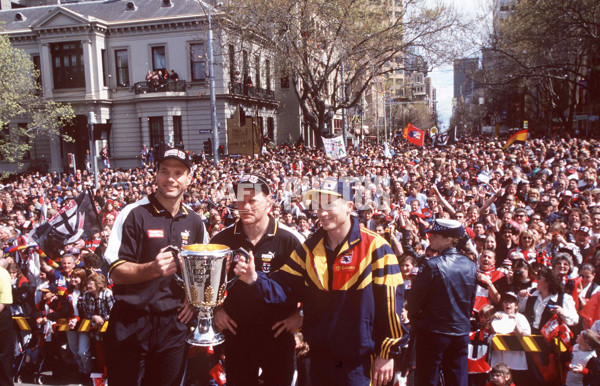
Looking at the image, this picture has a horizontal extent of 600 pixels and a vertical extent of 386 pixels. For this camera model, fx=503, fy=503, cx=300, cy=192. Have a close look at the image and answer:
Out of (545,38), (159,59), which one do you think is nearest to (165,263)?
(545,38)

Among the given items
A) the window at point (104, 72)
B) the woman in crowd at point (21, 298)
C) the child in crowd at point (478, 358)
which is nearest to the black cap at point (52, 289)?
the woman in crowd at point (21, 298)

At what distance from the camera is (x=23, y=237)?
31.0ft

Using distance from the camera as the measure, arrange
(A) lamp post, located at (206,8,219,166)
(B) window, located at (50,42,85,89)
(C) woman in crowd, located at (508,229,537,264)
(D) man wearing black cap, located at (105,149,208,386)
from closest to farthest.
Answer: (D) man wearing black cap, located at (105,149,208,386) < (C) woman in crowd, located at (508,229,537,264) < (A) lamp post, located at (206,8,219,166) < (B) window, located at (50,42,85,89)

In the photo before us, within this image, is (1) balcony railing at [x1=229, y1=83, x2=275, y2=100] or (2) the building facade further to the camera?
(1) balcony railing at [x1=229, y1=83, x2=275, y2=100]

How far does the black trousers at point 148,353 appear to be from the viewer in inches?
127

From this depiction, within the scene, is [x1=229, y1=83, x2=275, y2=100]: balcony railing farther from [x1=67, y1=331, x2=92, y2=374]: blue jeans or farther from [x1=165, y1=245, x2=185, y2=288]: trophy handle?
[x1=165, y1=245, x2=185, y2=288]: trophy handle

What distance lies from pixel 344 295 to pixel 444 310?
1.33m

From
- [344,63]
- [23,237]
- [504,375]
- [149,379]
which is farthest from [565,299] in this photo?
[344,63]

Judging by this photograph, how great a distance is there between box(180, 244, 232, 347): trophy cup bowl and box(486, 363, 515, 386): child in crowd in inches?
116

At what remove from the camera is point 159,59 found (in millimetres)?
35562

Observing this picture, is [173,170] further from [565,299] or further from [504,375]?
[565,299]

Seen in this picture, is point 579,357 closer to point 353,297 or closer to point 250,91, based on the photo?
point 353,297

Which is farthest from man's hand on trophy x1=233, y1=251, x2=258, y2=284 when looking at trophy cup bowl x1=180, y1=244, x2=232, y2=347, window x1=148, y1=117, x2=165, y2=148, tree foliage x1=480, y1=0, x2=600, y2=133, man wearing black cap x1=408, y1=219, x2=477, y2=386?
window x1=148, y1=117, x2=165, y2=148

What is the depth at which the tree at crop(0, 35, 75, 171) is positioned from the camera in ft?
88.0
